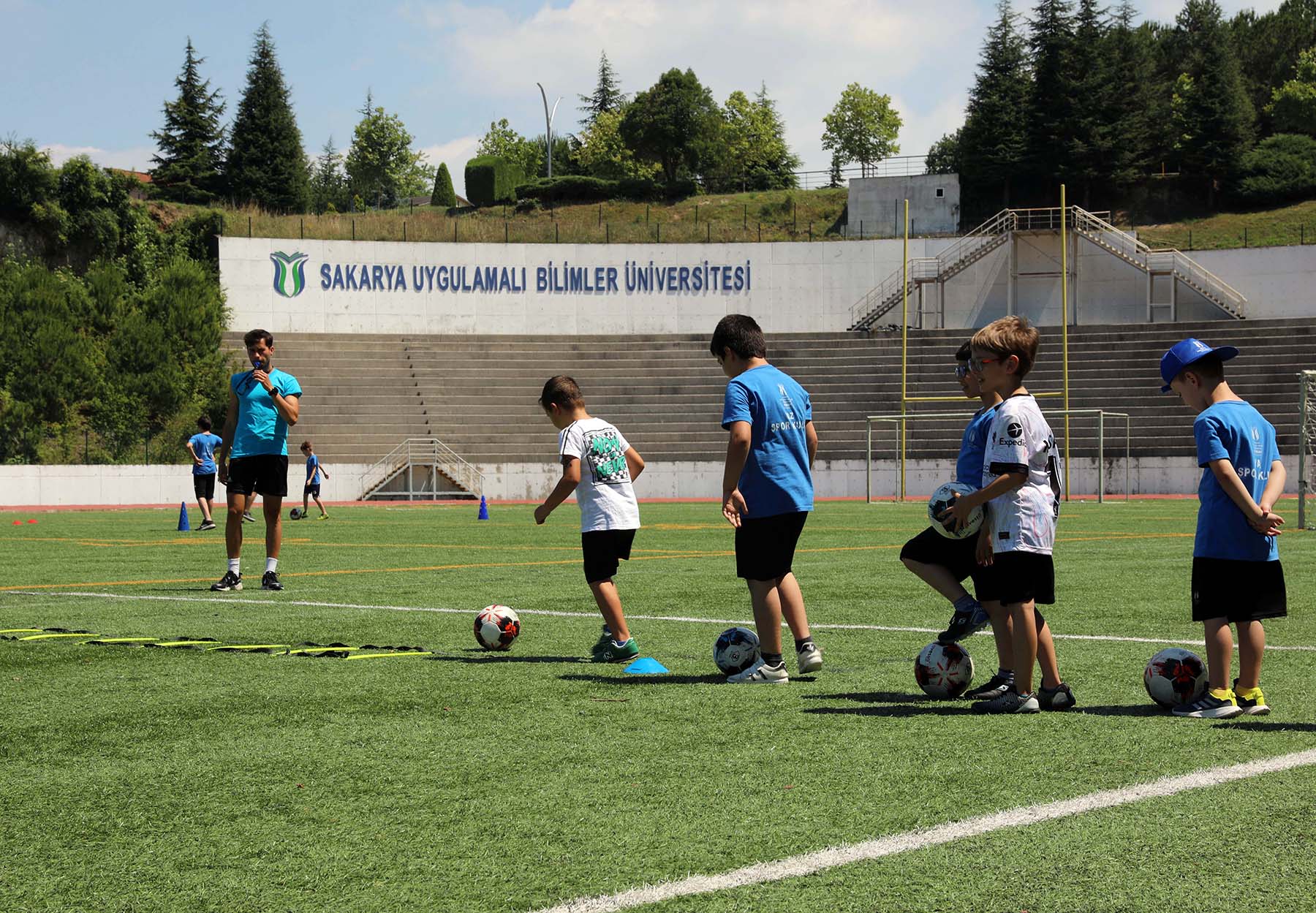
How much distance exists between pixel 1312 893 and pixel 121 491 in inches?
1742

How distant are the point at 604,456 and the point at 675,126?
297ft

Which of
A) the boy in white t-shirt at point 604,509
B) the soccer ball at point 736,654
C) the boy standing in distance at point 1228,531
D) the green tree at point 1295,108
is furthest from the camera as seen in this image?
the green tree at point 1295,108

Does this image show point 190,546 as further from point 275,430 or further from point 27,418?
point 27,418

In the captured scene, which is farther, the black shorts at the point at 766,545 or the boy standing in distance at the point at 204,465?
the boy standing in distance at the point at 204,465

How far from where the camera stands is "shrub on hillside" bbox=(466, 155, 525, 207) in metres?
78.9

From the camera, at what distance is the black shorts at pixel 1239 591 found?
19.0 feet

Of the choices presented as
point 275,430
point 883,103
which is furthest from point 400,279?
point 883,103

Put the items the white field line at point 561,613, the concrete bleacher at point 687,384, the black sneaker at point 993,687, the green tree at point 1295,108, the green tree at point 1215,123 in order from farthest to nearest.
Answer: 1. the green tree at point 1295,108
2. the green tree at point 1215,123
3. the concrete bleacher at point 687,384
4. the white field line at point 561,613
5. the black sneaker at point 993,687

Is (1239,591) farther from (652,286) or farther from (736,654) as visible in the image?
(652,286)

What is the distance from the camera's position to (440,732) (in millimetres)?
5691

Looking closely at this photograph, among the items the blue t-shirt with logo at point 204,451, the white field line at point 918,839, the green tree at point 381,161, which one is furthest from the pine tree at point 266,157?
the white field line at point 918,839

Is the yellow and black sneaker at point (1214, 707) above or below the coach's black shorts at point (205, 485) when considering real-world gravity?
below

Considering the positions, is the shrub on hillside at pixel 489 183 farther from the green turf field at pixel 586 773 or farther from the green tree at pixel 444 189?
the green turf field at pixel 586 773

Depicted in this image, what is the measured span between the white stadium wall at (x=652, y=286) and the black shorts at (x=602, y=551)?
47.6 metres
